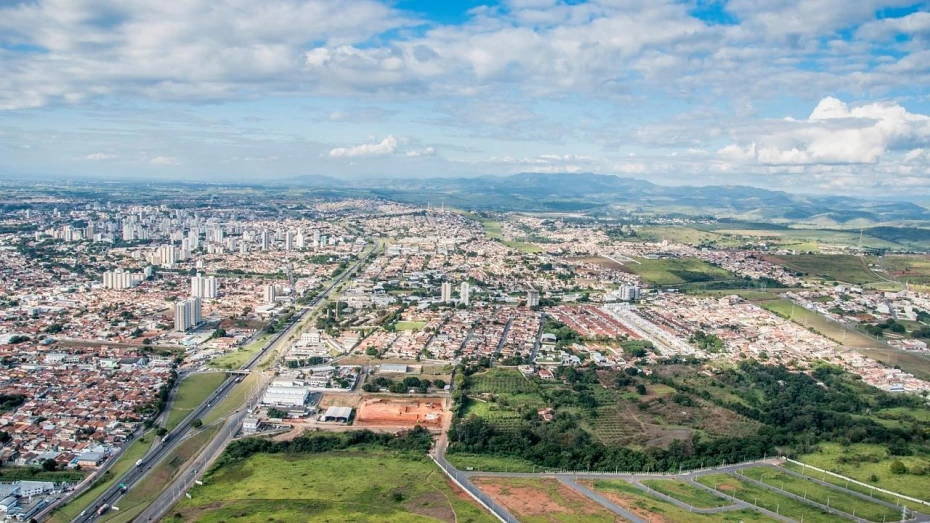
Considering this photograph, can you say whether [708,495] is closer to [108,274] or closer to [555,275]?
[555,275]

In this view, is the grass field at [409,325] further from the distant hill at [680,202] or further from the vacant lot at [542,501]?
the distant hill at [680,202]

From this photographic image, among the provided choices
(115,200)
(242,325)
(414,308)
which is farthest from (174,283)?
(115,200)

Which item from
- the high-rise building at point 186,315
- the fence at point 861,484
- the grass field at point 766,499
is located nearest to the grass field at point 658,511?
the grass field at point 766,499

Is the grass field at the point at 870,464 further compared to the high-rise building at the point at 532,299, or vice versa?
the high-rise building at the point at 532,299

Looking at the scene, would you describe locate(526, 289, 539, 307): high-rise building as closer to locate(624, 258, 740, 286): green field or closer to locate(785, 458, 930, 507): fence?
locate(624, 258, 740, 286): green field

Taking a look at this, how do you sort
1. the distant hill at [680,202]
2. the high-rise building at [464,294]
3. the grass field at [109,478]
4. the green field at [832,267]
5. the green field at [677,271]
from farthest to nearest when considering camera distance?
the distant hill at [680,202] < the green field at [832,267] < the green field at [677,271] < the high-rise building at [464,294] < the grass field at [109,478]

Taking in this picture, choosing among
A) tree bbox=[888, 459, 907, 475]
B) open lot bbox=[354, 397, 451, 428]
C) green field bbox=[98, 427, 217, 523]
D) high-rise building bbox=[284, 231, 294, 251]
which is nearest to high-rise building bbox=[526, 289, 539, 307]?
open lot bbox=[354, 397, 451, 428]

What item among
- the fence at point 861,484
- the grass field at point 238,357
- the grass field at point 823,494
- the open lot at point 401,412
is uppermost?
the grass field at point 238,357

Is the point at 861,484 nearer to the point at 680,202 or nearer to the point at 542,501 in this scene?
the point at 542,501
